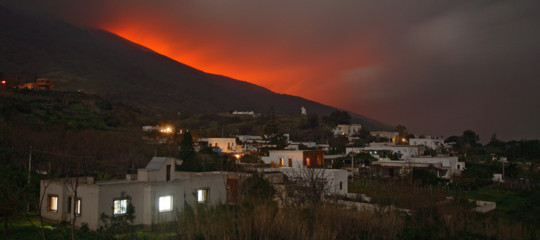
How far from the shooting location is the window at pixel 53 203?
15881 millimetres

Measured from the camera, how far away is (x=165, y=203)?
648 inches

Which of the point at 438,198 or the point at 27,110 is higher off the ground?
the point at 27,110

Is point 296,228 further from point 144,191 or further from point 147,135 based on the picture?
point 147,135

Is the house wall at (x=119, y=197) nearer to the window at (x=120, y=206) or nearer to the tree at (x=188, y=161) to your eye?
the window at (x=120, y=206)

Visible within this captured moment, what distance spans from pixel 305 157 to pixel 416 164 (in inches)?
367

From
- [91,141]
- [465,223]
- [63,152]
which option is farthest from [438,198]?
[91,141]

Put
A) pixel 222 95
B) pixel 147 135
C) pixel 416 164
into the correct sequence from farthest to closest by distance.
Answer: pixel 222 95, pixel 147 135, pixel 416 164

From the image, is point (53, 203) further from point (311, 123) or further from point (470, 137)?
point (470, 137)

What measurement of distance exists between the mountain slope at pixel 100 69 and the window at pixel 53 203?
7122cm

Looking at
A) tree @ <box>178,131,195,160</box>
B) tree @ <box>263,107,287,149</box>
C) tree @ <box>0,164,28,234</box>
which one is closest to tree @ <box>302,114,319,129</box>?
tree @ <box>263,107,287,149</box>

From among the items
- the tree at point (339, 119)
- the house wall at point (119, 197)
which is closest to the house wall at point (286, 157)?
the house wall at point (119, 197)

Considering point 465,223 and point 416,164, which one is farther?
point 416,164

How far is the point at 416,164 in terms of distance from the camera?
112 feet

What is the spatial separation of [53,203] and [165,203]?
4.19 meters
